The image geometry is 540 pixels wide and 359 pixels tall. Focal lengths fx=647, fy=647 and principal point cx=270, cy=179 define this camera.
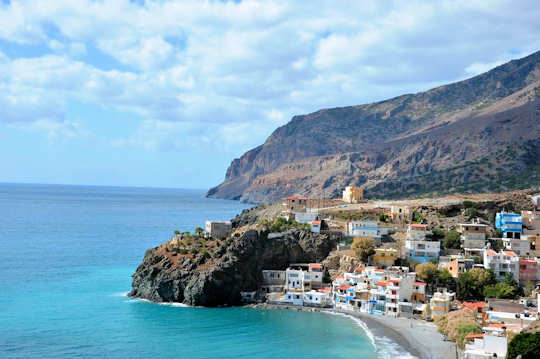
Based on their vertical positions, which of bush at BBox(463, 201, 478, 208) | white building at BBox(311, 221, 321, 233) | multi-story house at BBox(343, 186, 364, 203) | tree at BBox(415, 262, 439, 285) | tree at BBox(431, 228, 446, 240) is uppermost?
multi-story house at BBox(343, 186, 364, 203)

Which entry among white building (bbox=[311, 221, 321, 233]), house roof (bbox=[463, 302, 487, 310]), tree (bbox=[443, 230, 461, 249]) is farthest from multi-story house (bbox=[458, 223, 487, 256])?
white building (bbox=[311, 221, 321, 233])

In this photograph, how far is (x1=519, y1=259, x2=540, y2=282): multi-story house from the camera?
206 ft

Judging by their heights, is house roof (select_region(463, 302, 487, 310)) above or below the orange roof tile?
above

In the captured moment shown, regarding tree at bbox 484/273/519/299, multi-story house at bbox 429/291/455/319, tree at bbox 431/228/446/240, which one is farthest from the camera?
tree at bbox 431/228/446/240

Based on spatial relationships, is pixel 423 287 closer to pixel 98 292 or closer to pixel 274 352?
pixel 274 352

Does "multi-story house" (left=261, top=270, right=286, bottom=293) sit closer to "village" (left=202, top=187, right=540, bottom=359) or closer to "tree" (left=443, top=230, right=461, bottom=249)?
"village" (left=202, top=187, right=540, bottom=359)

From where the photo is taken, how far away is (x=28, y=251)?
3647 inches

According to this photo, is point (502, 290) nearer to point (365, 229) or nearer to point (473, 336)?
point (473, 336)

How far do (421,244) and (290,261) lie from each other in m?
14.0

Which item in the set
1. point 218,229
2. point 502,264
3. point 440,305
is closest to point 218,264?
point 218,229

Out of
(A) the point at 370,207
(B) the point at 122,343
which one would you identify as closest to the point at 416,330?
(B) the point at 122,343

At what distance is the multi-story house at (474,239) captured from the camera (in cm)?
6900

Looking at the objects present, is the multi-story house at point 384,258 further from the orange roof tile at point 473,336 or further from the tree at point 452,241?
the orange roof tile at point 473,336

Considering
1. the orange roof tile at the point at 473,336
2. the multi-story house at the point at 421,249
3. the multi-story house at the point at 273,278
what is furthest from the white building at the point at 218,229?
the orange roof tile at the point at 473,336
